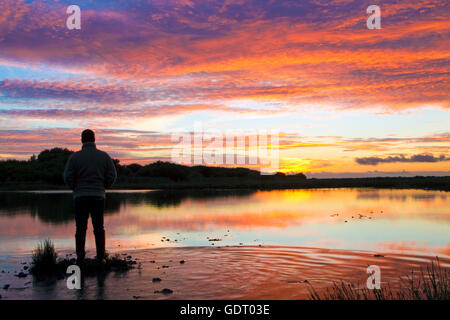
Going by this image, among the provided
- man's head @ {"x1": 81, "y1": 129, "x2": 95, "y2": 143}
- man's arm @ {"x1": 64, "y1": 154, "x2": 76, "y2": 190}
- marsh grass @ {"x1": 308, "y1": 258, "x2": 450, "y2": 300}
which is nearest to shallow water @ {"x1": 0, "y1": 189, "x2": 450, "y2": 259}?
man's arm @ {"x1": 64, "y1": 154, "x2": 76, "y2": 190}

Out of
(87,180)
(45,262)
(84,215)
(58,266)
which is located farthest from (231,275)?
(45,262)

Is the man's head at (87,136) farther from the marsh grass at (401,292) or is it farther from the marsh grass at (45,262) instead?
the marsh grass at (401,292)

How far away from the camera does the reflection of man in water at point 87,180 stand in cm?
849

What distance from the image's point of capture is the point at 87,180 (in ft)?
27.9

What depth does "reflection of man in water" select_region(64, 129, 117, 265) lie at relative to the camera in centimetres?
849

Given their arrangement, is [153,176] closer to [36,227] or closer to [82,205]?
[36,227]

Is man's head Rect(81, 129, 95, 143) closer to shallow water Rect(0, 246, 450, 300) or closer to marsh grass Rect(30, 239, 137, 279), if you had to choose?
marsh grass Rect(30, 239, 137, 279)

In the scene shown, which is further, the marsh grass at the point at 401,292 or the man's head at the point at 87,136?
the man's head at the point at 87,136

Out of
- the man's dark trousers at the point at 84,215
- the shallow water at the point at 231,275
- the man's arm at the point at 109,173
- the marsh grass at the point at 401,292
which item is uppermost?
the man's arm at the point at 109,173

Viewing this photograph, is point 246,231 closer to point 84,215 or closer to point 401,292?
point 84,215

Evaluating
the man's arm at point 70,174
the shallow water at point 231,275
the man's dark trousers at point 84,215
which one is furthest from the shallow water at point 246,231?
the man's arm at point 70,174

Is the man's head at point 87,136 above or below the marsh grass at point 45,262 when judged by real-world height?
above

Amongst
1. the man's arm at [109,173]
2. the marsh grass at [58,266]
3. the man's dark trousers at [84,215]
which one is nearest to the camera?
the man's dark trousers at [84,215]
